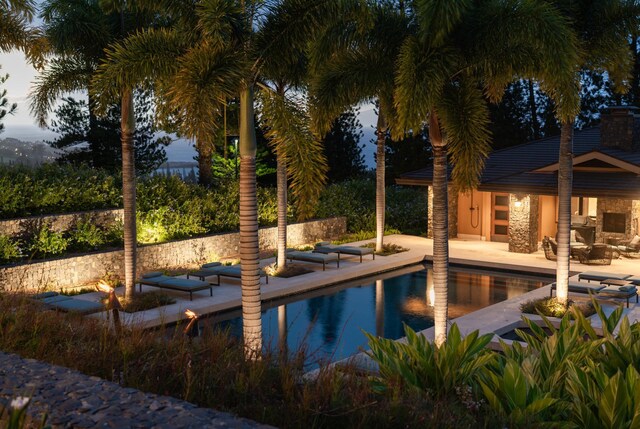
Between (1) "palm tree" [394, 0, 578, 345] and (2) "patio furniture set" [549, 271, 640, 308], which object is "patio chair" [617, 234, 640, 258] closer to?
(2) "patio furniture set" [549, 271, 640, 308]

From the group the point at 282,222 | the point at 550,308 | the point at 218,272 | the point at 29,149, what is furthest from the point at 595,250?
the point at 29,149

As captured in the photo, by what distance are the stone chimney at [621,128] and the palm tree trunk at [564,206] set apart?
9812 millimetres

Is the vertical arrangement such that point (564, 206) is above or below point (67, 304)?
above

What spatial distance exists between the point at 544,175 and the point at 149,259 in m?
13.3

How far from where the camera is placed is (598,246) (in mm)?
22359

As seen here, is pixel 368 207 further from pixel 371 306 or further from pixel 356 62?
pixel 356 62

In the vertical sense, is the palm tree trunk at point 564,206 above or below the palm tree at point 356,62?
below

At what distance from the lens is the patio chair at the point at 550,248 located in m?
23.1

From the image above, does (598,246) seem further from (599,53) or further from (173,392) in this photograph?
(173,392)

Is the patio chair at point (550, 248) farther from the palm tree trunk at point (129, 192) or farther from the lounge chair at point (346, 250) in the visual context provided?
the palm tree trunk at point (129, 192)

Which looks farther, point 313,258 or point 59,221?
point 313,258

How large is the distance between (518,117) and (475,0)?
3435cm

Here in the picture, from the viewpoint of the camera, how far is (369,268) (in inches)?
855

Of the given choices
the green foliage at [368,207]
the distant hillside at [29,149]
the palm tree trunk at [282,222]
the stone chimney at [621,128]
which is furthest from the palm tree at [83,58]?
the stone chimney at [621,128]
